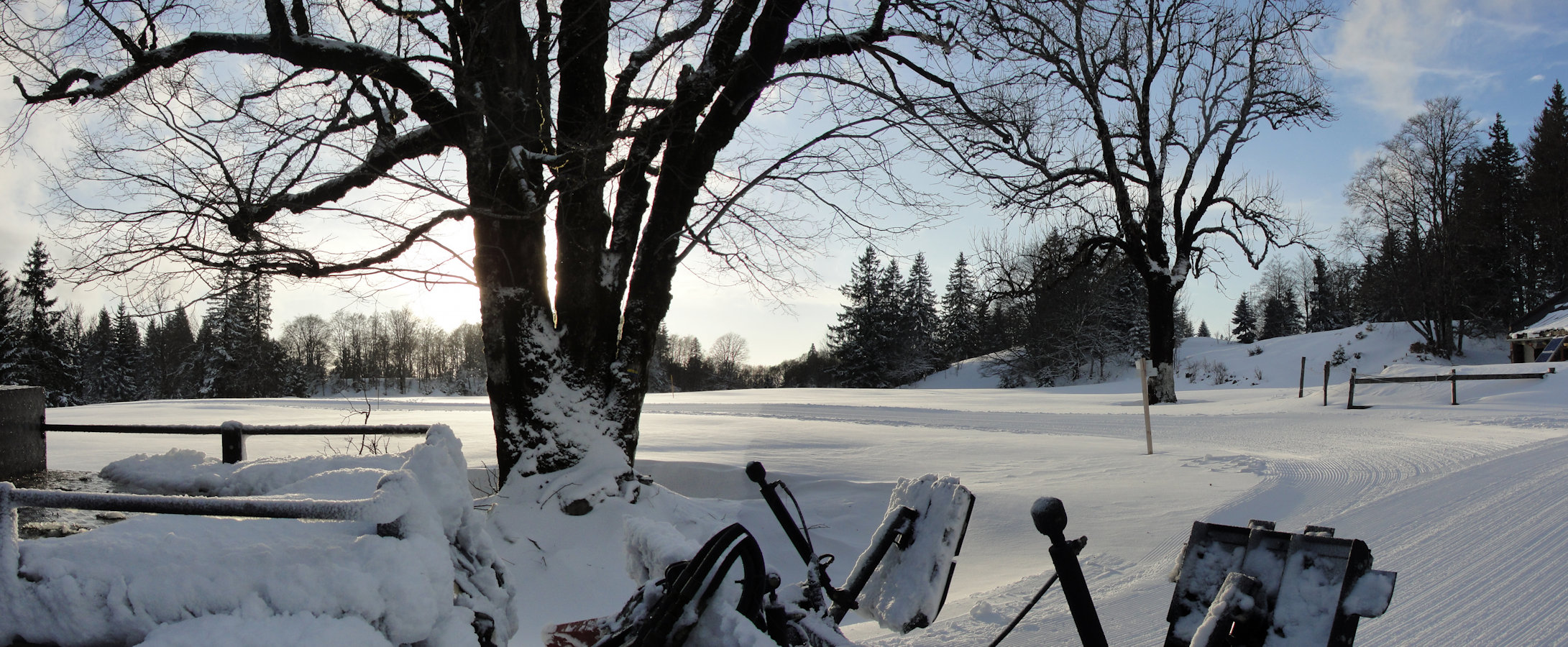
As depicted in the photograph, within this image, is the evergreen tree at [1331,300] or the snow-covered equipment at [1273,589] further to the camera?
the evergreen tree at [1331,300]

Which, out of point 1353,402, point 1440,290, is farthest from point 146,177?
point 1440,290

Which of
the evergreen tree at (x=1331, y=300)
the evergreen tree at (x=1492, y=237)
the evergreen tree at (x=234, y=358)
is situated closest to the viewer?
the evergreen tree at (x=1492, y=237)

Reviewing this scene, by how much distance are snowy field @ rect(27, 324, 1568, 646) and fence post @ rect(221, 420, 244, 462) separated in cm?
173

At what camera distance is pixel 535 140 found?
6207mm

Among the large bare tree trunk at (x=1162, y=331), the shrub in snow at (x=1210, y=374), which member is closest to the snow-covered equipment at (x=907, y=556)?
the large bare tree trunk at (x=1162, y=331)

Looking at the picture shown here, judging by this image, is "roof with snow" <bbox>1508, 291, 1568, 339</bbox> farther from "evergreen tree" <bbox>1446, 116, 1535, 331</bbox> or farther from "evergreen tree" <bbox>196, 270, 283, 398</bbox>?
"evergreen tree" <bbox>196, 270, 283, 398</bbox>

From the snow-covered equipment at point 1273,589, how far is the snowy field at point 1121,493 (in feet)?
3.96

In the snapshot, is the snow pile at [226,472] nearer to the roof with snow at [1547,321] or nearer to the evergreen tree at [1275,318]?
the roof with snow at [1547,321]

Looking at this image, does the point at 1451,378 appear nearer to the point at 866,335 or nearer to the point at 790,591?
the point at 790,591

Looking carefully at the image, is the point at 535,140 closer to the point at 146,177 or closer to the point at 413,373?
the point at 146,177

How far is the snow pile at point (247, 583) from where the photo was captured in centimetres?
109

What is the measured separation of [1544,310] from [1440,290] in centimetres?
781

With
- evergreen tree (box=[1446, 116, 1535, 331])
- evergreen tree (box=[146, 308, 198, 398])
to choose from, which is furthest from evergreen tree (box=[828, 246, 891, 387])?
evergreen tree (box=[146, 308, 198, 398])

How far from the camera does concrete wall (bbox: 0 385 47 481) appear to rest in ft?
16.8
